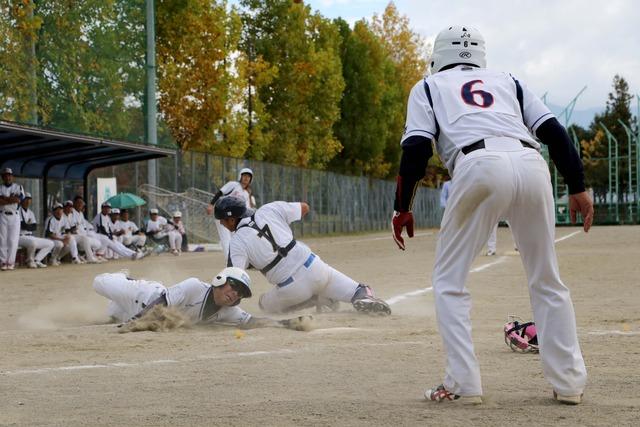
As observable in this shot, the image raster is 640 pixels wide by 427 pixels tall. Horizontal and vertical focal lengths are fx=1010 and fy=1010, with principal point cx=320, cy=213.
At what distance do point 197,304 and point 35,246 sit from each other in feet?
47.7

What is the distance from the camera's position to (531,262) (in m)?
5.54

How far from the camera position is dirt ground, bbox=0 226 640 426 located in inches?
202

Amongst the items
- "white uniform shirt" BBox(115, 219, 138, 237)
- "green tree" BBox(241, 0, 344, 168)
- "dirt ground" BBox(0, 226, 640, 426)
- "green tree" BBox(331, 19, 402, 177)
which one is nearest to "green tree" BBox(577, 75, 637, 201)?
"green tree" BBox(331, 19, 402, 177)

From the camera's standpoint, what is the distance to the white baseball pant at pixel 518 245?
17.5 feet

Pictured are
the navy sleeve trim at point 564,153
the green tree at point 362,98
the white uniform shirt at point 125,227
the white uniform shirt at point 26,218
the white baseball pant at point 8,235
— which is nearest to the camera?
the navy sleeve trim at point 564,153

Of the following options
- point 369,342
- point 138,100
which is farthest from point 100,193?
point 369,342

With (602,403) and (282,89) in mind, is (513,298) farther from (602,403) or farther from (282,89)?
(282,89)

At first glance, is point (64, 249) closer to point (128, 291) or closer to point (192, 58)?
point (192, 58)

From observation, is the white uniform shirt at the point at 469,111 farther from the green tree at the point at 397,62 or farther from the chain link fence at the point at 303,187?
the green tree at the point at 397,62

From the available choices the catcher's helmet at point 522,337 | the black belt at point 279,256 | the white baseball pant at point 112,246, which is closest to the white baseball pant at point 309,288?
the black belt at point 279,256

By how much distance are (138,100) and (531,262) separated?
26.6 m

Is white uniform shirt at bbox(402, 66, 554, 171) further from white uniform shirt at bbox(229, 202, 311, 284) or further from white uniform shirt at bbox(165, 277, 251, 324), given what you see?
white uniform shirt at bbox(229, 202, 311, 284)

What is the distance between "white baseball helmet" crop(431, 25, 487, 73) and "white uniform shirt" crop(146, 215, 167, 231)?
24321 millimetres

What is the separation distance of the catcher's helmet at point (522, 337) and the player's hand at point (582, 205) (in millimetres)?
1700
